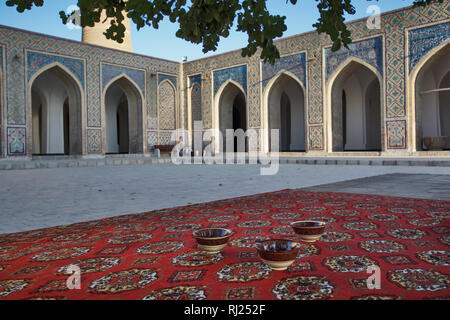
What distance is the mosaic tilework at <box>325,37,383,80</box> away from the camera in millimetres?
11156

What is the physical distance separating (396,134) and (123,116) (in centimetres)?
1445

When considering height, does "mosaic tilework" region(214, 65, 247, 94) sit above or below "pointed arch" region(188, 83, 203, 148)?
above

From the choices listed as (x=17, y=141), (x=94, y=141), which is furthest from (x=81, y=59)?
(x=17, y=141)

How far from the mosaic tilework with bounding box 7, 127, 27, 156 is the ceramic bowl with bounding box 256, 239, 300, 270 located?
12394mm

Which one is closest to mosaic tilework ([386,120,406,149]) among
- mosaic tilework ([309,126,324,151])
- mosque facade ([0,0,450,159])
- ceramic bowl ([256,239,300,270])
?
mosque facade ([0,0,450,159])

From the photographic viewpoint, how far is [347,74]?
40.4ft

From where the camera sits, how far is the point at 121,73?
14.6 metres

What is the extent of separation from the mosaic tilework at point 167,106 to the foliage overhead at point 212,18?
548 inches

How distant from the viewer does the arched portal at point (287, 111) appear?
13.9 m

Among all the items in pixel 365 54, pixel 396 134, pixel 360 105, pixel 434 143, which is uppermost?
pixel 365 54

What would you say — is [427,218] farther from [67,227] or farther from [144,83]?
[144,83]

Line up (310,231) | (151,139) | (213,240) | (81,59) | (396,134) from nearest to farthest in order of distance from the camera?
(213,240)
(310,231)
(396,134)
(81,59)
(151,139)

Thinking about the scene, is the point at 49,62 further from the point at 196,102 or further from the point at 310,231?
the point at 310,231

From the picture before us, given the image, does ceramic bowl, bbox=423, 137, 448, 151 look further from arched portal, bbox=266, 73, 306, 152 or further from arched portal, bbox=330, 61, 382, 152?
arched portal, bbox=266, 73, 306, 152
